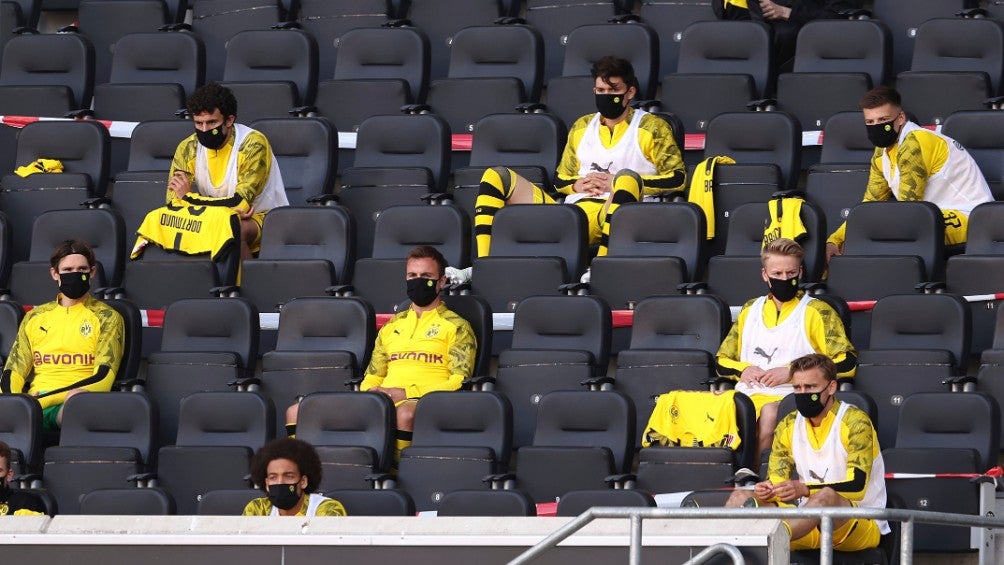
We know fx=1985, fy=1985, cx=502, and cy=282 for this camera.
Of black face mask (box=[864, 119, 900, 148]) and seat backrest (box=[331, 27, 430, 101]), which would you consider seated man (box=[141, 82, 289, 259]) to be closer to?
seat backrest (box=[331, 27, 430, 101])

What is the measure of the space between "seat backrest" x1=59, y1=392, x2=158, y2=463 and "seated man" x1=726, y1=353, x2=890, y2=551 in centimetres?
265

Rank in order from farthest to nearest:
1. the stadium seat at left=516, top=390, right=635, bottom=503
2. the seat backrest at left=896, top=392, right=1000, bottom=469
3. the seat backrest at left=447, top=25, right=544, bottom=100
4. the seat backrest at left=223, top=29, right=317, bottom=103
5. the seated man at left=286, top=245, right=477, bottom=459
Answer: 1. the seat backrest at left=223, top=29, right=317, bottom=103
2. the seat backrest at left=447, top=25, right=544, bottom=100
3. the seated man at left=286, top=245, right=477, bottom=459
4. the stadium seat at left=516, top=390, right=635, bottom=503
5. the seat backrest at left=896, top=392, right=1000, bottom=469

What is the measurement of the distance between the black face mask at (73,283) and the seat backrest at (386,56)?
2263 millimetres

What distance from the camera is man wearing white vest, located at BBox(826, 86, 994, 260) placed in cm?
842

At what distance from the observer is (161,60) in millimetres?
10617

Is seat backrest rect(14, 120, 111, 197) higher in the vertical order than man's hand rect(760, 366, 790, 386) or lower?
higher

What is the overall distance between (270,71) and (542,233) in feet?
7.79

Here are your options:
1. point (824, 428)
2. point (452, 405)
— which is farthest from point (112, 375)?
point (824, 428)

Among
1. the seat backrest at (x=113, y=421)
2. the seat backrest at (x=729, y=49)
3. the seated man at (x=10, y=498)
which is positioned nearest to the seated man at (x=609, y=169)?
the seat backrest at (x=729, y=49)

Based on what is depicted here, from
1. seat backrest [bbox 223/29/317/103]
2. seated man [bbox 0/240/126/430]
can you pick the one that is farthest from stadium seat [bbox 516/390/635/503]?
seat backrest [bbox 223/29/317/103]

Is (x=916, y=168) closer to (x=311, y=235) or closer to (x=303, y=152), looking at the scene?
(x=311, y=235)

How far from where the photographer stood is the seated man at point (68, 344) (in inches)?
332

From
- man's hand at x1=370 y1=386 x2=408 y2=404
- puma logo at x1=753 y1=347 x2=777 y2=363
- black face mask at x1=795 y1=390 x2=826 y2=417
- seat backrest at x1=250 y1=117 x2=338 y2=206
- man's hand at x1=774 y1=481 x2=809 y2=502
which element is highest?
seat backrest at x1=250 y1=117 x2=338 y2=206

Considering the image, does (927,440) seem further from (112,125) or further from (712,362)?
(112,125)
